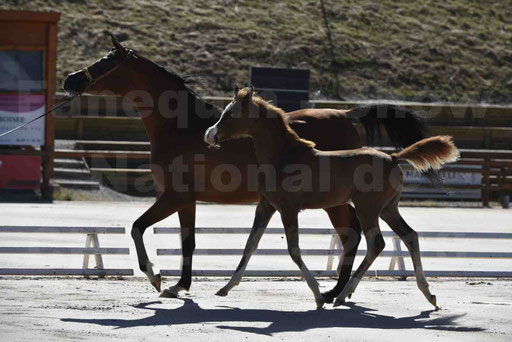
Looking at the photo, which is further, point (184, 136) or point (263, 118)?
point (184, 136)

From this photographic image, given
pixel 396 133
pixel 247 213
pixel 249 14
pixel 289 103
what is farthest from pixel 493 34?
pixel 396 133

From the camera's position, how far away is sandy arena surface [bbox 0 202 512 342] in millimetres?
7551

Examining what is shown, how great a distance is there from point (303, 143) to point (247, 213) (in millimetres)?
12166

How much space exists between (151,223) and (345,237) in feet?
7.25

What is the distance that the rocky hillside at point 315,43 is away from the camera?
110 feet

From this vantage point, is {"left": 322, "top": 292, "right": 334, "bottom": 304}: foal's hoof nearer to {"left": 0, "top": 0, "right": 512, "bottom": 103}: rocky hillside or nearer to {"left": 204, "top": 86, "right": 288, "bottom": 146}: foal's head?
{"left": 204, "top": 86, "right": 288, "bottom": 146}: foal's head

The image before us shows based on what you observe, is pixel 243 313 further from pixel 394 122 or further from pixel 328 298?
pixel 394 122

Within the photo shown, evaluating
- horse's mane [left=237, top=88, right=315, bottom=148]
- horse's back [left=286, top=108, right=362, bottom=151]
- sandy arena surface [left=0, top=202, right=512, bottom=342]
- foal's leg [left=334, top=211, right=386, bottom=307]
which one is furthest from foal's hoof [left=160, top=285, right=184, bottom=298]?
horse's back [left=286, top=108, right=362, bottom=151]

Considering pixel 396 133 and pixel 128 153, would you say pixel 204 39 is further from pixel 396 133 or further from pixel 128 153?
pixel 396 133

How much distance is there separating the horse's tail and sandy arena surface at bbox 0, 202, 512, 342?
178 cm

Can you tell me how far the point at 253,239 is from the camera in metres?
9.30

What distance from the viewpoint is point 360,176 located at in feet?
29.5

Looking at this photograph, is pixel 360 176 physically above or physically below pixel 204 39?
below

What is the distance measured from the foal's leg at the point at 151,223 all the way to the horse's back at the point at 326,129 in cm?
163
